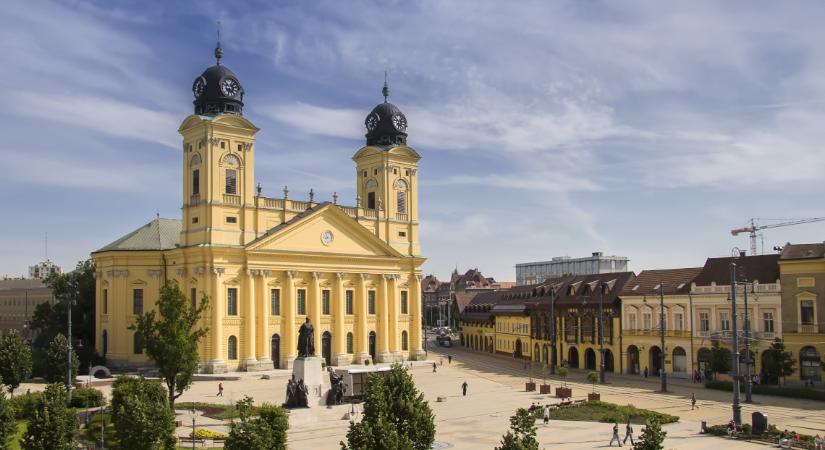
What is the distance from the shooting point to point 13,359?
50.0 meters

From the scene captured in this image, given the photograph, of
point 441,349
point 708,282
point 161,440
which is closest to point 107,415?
point 161,440

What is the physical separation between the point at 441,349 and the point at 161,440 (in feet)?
269

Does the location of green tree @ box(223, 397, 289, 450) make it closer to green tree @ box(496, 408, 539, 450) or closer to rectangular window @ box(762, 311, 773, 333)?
green tree @ box(496, 408, 539, 450)

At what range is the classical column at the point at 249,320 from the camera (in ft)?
229

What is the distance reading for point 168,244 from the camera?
7519 cm

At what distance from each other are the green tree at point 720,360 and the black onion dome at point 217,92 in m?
45.5

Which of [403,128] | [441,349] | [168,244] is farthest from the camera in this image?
[441,349]

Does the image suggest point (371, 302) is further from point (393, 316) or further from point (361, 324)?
point (361, 324)

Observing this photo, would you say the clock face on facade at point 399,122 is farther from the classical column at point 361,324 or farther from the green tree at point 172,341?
the green tree at point 172,341

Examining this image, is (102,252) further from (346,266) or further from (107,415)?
(107,415)

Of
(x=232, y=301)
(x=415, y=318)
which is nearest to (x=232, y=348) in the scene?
(x=232, y=301)

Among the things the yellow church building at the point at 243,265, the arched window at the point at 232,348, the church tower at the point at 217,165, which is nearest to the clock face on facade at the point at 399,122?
the yellow church building at the point at 243,265

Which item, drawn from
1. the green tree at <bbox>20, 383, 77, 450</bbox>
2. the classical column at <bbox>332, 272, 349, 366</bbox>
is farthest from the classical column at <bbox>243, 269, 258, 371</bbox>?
the green tree at <bbox>20, 383, 77, 450</bbox>

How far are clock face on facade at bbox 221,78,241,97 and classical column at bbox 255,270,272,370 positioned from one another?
1646cm
